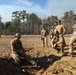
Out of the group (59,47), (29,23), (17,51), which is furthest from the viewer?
(29,23)

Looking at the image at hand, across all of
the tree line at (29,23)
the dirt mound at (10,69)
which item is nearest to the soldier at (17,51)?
the dirt mound at (10,69)

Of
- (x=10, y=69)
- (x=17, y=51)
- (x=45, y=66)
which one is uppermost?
(x=17, y=51)

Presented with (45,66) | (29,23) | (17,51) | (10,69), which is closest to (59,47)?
(45,66)

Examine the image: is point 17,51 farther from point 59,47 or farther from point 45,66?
point 59,47

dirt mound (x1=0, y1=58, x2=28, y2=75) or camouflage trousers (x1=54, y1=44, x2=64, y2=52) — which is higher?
camouflage trousers (x1=54, y1=44, x2=64, y2=52)

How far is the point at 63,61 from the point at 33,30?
209 ft

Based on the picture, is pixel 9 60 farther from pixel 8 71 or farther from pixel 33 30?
pixel 33 30

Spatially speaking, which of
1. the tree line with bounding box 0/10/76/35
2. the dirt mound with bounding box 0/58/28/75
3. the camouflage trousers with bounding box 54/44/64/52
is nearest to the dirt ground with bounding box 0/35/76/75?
the dirt mound with bounding box 0/58/28/75

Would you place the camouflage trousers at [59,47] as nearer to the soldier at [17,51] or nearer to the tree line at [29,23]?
the soldier at [17,51]

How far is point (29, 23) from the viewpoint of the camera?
237 feet

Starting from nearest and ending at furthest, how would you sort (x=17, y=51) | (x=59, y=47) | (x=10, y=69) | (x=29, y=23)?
(x=10, y=69)
(x=17, y=51)
(x=59, y=47)
(x=29, y=23)

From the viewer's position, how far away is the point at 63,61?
11.5 meters

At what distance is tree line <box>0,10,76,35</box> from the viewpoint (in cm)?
6731

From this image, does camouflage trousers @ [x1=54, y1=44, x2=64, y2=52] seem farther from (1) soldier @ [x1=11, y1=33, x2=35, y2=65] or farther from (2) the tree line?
(2) the tree line
